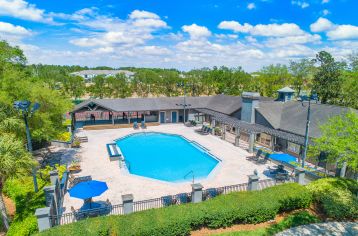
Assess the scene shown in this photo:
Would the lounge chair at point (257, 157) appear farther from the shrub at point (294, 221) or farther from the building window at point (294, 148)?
the shrub at point (294, 221)

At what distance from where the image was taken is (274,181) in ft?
58.1

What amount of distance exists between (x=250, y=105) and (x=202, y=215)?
2116 cm

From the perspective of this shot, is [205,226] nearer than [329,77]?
Yes

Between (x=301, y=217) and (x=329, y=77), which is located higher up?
(x=329, y=77)

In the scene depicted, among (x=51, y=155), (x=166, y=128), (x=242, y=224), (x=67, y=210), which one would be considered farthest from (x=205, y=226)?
(x=166, y=128)

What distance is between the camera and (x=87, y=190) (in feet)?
44.0

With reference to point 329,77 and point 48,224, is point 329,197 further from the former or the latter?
point 329,77

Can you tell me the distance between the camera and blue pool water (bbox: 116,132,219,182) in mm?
22406

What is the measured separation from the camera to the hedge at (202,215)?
10.6 m

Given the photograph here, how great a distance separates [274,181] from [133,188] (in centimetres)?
1067

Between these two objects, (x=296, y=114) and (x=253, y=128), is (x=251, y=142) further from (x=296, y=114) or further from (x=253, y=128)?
(x=296, y=114)

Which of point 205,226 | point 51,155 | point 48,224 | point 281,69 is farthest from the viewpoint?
point 281,69

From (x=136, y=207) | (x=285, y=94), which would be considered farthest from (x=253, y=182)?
(x=285, y=94)

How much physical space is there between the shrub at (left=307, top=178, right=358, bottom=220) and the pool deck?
5087 mm
